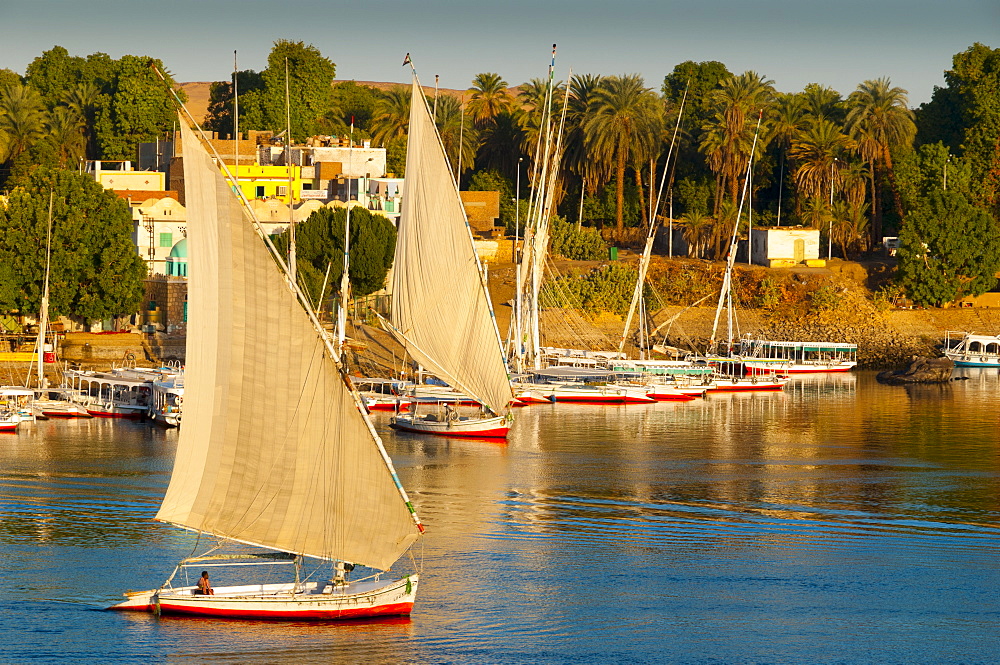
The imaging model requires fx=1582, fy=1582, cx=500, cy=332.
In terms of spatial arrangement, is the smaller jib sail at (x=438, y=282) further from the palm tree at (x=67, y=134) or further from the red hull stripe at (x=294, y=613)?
the palm tree at (x=67, y=134)

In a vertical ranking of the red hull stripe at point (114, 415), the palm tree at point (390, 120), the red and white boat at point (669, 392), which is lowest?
the red hull stripe at point (114, 415)

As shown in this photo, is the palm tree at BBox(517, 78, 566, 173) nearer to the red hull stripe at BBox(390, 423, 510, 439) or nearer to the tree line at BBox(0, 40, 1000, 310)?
the tree line at BBox(0, 40, 1000, 310)

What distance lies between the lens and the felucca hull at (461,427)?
236 ft

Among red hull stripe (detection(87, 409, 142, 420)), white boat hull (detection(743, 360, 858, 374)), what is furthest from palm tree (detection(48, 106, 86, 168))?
white boat hull (detection(743, 360, 858, 374))

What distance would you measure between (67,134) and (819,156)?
67899 millimetres

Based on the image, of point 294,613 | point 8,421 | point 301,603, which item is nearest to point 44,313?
point 8,421

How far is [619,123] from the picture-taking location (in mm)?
119875

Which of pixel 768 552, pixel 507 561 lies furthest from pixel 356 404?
pixel 768 552

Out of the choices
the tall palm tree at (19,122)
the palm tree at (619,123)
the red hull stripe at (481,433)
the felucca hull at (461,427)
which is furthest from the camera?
the tall palm tree at (19,122)

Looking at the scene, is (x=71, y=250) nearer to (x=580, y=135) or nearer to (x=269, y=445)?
(x=580, y=135)

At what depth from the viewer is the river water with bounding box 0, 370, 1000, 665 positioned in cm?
3750

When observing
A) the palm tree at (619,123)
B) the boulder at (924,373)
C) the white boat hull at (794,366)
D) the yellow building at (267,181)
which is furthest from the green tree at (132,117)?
the boulder at (924,373)

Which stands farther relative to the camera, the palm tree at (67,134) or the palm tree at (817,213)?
the palm tree at (67,134)

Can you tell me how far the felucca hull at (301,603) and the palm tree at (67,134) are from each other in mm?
104588
